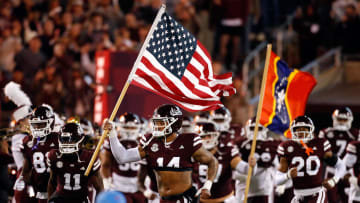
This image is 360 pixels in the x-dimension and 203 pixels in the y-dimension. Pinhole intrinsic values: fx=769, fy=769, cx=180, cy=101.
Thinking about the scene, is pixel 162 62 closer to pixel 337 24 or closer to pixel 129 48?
pixel 129 48

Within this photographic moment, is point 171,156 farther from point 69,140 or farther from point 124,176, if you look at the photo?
point 124,176

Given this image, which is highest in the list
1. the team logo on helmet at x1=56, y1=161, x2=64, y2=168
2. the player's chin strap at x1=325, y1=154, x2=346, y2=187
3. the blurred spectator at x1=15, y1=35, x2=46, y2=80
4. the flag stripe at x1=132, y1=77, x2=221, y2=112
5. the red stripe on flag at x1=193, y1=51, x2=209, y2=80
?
the blurred spectator at x1=15, y1=35, x2=46, y2=80

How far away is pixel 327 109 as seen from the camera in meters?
18.8

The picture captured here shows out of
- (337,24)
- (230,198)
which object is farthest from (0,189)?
(337,24)

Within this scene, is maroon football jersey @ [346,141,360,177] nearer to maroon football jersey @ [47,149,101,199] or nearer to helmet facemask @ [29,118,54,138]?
maroon football jersey @ [47,149,101,199]

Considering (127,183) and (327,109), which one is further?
(327,109)

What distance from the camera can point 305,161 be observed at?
10.8 m

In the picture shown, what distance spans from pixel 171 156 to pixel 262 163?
3.45 metres

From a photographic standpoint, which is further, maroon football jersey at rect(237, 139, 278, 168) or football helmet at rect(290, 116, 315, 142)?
maroon football jersey at rect(237, 139, 278, 168)

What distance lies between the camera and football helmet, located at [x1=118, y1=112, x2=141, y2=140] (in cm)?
1274

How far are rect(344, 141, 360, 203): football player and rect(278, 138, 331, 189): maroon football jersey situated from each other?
1216mm

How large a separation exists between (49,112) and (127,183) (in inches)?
108

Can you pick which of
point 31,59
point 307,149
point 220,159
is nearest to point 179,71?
point 307,149

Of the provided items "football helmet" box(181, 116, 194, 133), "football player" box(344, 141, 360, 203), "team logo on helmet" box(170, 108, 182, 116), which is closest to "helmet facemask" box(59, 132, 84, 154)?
"team logo on helmet" box(170, 108, 182, 116)
